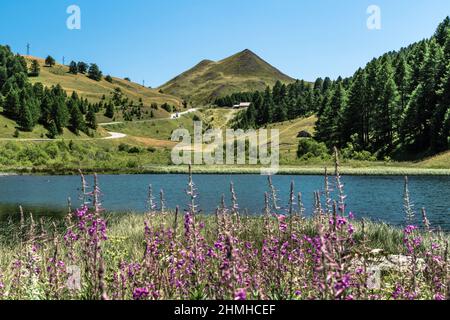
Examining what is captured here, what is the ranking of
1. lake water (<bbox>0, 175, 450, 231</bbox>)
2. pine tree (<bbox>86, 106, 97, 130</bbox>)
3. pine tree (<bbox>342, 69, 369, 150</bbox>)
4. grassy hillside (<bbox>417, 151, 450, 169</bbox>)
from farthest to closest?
1. pine tree (<bbox>86, 106, 97, 130</bbox>)
2. pine tree (<bbox>342, 69, 369, 150</bbox>)
3. grassy hillside (<bbox>417, 151, 450, 169</bbox>)
4. lake water (<bbox>0, 175, 450, 231</bbox>)

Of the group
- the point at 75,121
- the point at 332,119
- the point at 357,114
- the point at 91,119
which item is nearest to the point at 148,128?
the point at 91,119

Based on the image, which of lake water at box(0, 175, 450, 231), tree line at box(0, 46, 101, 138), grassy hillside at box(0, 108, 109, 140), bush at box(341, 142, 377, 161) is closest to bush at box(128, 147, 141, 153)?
grassy hillside at box(0, 108, 109, 140)

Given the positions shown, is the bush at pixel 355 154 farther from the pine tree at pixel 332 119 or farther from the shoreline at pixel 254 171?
the pine tree at pixel 332 119

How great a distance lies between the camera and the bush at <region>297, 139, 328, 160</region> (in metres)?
96.9

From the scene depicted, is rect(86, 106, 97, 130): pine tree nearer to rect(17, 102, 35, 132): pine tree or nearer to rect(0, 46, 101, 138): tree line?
rect(0, 46, 101, 138): tree line

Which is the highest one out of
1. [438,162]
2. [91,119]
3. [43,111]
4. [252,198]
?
[43,111]

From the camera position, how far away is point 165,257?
23.9 feet

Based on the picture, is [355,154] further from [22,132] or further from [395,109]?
[22,132]

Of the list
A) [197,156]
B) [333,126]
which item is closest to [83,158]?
[197,156]

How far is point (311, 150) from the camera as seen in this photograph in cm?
9931

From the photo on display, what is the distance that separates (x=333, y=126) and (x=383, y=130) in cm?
1823

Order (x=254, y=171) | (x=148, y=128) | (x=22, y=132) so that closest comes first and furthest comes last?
(x=254, y=171) < (x=22, y=132) < (x=148, y=128)

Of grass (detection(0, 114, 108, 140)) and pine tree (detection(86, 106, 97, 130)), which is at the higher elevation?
pine tree (detection(86, 106, 97, 130))

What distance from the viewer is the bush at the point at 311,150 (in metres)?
96.9
